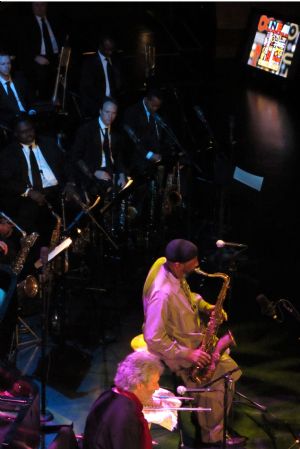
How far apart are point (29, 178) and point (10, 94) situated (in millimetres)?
1428

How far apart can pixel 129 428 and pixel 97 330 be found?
11.7 ft

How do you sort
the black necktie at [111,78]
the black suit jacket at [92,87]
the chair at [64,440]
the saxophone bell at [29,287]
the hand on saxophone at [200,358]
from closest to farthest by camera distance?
1. the chair at [64,440]
2. the hand on saxophone at [200,358]
3. the saxophone bell at [29,287]
4. the black suit jacket at [92,87]
5. the black necktie at [111,78]

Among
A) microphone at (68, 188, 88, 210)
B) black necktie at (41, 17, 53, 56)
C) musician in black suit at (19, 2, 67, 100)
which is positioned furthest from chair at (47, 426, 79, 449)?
black necktie at (41, 17, 53, 56)

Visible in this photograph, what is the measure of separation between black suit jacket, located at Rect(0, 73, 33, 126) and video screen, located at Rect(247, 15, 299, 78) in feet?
19.2

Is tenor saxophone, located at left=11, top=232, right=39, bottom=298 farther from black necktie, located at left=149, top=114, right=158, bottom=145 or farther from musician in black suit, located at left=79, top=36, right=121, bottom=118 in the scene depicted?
musician in black suit, located at left=79, top=36, right=121, bottom=118

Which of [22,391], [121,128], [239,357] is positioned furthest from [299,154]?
[22,391]

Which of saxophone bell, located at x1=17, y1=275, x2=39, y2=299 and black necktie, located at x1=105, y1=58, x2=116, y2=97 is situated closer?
saxophone bell, located at x1=17, y1=275, x2=39, y2=299

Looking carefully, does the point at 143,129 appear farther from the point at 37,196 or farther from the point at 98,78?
the point at 37,196

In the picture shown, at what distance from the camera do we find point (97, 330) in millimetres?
8125

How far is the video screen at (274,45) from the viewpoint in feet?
46.4

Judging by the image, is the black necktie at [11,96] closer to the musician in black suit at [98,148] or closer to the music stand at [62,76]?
the music stand at [62,76]

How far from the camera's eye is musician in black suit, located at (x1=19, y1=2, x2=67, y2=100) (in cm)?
Result: 1103

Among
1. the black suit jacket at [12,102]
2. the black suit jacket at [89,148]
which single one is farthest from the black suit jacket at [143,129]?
the black suit jacket at [12,102]

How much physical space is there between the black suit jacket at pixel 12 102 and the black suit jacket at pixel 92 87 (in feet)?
3.18
